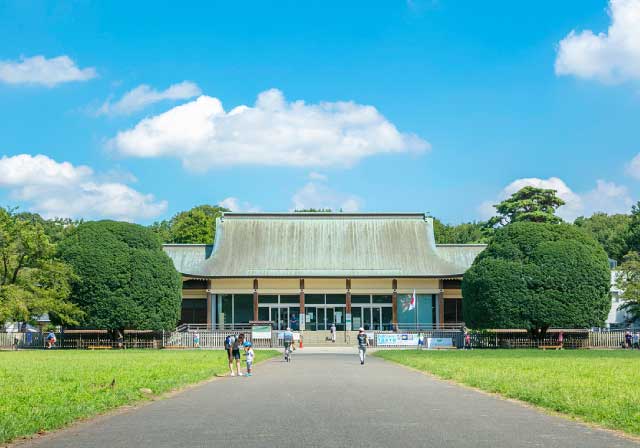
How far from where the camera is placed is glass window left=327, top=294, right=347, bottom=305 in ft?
218

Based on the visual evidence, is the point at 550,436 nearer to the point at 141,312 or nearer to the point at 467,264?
the point at 141,312

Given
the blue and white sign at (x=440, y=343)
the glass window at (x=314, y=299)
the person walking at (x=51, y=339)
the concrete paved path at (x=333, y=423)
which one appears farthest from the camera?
the glass window at (x=314, y=299)

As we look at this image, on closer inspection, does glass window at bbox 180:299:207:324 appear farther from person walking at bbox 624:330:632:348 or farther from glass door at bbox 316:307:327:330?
person walking at bbox 624:330:632:348

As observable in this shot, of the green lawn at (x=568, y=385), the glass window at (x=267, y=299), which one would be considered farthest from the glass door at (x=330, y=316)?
the green lawn at (x=568, y=385)

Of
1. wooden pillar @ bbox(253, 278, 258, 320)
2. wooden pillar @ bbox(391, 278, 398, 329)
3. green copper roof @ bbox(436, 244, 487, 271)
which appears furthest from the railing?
green copper roof @ bbox(436, 244, 487, 271)

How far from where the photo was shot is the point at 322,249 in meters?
67.9

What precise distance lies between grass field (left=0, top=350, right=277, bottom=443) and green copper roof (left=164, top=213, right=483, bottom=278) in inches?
1395

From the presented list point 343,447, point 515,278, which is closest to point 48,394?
point 343,447

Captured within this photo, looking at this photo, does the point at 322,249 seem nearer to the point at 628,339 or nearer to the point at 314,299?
the point at 314,299

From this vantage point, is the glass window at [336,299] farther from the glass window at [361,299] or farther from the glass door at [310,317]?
the glass door at [310,317]

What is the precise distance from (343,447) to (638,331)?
51.2 m

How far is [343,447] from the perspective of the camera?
396 inches

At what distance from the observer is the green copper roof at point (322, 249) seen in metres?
65.1

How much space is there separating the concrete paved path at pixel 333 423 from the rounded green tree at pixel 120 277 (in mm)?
32210
